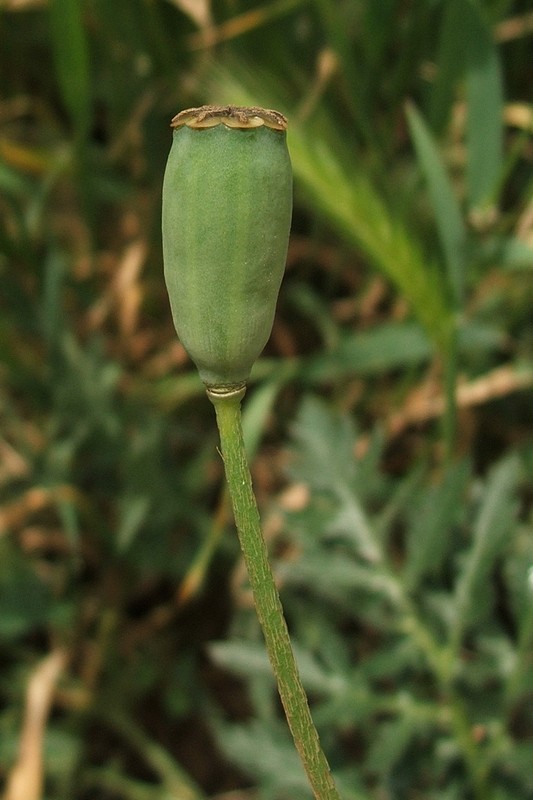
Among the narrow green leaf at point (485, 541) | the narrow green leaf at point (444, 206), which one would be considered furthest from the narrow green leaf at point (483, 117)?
the narrow green leaf at point (485, 541)

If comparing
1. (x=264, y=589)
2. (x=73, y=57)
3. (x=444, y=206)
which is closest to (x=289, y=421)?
(x=444, y=206)

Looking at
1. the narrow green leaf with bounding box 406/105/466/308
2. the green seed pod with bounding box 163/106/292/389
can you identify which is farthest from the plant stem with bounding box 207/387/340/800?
the narrow green leaf with bounding box 406/105/466/308

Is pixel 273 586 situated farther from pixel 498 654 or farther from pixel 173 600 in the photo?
pixel 173 600

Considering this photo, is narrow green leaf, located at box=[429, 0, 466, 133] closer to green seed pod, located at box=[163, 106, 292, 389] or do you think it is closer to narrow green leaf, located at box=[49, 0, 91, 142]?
narrow green leaf, located at box=[49, 0, 91, 142]

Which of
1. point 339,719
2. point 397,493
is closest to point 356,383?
point 397,493

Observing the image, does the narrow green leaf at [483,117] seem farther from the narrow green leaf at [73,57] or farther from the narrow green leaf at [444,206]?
the narrow green leaf at [73,57]

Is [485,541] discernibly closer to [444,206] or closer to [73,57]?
[444,206]
